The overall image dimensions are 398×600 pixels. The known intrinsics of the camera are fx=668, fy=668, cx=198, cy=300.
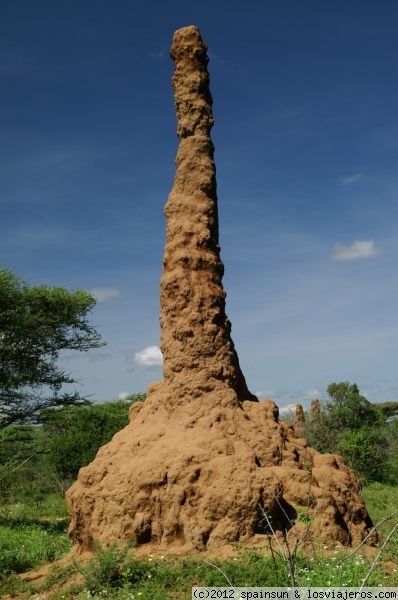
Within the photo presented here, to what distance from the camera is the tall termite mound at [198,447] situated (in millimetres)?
7957

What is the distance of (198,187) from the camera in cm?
1045

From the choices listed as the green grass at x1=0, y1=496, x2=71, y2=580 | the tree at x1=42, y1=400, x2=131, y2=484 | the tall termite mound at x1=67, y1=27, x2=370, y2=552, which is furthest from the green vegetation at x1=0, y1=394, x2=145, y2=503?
the tall termite mound at x1=67, y1=27, x2=370, y2=552

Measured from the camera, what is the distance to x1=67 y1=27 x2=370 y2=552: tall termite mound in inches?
313

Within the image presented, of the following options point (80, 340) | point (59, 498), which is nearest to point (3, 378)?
point (80, 340)

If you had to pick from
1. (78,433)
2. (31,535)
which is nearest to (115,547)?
(31,535)

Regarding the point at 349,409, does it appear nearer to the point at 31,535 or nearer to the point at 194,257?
the point at 31,535

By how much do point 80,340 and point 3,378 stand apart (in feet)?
9.20

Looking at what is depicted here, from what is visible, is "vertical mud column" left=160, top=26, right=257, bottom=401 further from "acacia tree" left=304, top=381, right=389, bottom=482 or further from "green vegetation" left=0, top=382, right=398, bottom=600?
"acacia tree" left=304, top=381, right=389, bottom=482

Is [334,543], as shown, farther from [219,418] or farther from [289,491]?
[219,418]

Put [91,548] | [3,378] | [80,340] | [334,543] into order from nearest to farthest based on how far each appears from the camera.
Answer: [334,543]
[91,548]
[3,378]
[80,340]

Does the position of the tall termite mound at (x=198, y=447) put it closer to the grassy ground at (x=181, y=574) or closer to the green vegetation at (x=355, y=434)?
the grassy ground at (x=181, y=574)

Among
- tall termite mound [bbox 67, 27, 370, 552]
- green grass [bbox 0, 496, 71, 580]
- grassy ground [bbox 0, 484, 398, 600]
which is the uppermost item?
tall termite mound [bbox 67, 27, 370, 552]

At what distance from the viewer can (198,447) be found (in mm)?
8531

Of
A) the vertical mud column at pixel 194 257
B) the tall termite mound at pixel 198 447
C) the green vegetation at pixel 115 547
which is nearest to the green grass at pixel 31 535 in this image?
the green vegetation at pixel 115 547
